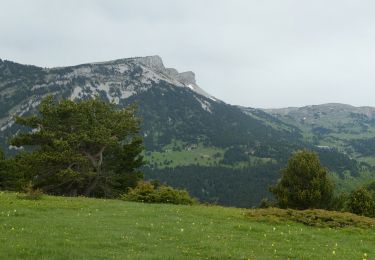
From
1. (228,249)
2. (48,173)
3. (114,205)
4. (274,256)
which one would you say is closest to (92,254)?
(228,249)

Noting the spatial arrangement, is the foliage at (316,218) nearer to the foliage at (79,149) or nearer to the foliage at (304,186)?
the foliage at (304,186)

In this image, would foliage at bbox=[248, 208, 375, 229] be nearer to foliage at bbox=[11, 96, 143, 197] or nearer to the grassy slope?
the grassy slope

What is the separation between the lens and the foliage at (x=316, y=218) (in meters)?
31.6

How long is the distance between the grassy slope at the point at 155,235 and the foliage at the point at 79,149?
2282 cm

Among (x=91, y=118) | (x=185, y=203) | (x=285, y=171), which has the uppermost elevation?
(x=91, y=118)

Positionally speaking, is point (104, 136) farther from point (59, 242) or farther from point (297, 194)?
point (59, 242)

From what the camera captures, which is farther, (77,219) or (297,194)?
(297,194)

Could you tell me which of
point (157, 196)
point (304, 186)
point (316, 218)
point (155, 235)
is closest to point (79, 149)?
point (157, 196)

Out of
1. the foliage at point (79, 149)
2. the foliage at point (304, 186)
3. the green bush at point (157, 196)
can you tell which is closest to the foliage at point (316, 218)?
the green bush at point (157, 196)

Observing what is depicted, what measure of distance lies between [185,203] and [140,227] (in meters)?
18.3

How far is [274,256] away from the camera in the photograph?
21.0 metres

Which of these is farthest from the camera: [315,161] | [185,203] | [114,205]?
[315,161]

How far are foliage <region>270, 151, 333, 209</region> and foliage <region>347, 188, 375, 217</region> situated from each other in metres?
3.75

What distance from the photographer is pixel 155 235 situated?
24469 mm
